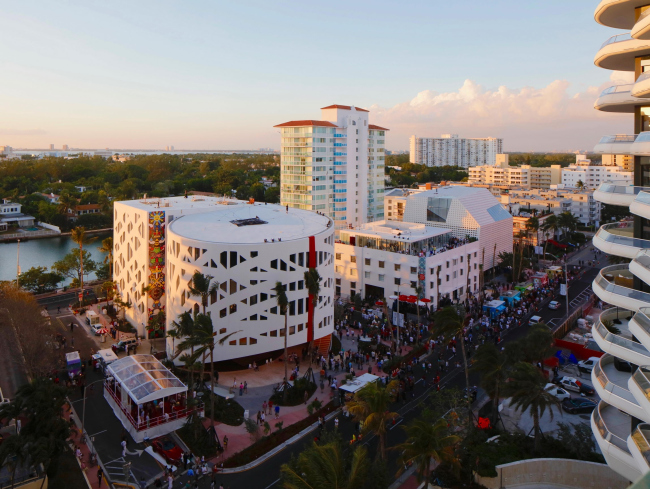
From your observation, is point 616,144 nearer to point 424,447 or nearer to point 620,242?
point 620,242

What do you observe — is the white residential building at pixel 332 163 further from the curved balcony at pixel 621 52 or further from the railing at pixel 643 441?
the railing at pixel 643 441

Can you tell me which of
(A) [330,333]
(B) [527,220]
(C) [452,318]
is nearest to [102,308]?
(A) [330,333]

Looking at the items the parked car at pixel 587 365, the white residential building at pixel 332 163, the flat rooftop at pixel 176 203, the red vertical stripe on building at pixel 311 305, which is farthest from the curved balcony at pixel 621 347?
the white residential building at pixel 332 163

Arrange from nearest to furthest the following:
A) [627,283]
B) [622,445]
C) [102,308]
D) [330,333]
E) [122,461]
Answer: [622,445] < [627,283] < [122,461] < [330,333] < [102,308]

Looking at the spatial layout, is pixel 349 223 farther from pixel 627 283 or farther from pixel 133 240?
pixel 627 283

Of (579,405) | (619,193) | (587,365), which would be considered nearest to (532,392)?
(579,405)

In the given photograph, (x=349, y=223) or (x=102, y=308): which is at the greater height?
(x=349, y=223)

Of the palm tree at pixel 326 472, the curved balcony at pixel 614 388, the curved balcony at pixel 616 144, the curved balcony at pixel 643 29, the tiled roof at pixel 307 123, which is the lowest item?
the palm tree at pixel 326 472
